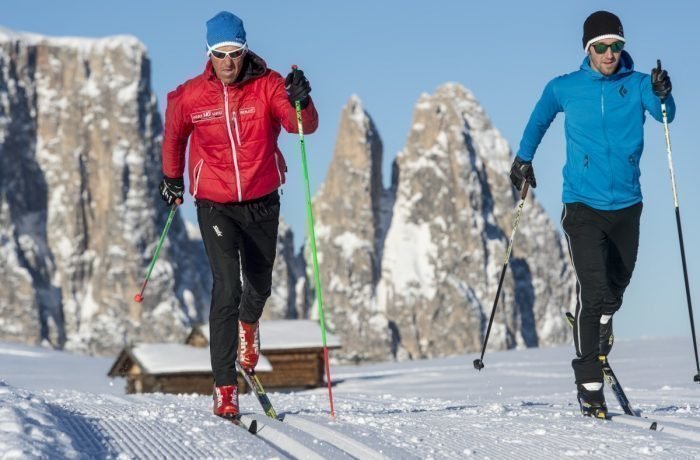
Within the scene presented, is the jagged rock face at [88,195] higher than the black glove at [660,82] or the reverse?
higher

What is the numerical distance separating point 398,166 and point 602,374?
530 feet

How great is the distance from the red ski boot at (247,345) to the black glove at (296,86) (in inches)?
53.1

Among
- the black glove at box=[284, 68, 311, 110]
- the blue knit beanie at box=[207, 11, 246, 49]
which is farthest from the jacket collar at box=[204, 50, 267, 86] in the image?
the black glove at box=[284, 68, 311, 110]

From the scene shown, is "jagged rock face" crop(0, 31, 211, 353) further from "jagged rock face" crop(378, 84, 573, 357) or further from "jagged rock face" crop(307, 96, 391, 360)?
"jagged rock face" crop(378, 84, 573, 357)

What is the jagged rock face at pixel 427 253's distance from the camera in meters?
152

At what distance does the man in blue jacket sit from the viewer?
559 cm

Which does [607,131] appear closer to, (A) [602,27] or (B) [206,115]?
(A) [602,27]

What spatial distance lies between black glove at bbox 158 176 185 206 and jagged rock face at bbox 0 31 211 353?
5201 inches

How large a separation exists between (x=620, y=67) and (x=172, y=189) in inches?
99.5

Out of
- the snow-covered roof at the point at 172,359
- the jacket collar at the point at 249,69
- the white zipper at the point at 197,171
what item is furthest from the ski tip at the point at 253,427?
the snow-covered roof at the point at 172,359

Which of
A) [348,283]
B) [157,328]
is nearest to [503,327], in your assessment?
[348,283]

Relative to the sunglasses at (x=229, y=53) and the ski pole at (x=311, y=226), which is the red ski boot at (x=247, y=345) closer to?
the ski pole at (x=311, y=226)

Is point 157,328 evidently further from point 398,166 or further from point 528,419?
point 528,419

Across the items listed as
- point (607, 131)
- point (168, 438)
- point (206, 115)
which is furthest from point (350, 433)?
point (607, 131)
